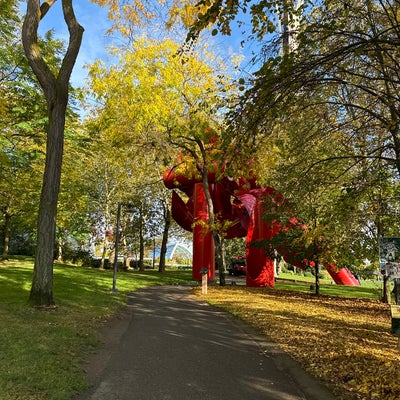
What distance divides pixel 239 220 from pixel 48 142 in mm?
14466

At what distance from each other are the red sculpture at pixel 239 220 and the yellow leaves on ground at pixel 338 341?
5.50m

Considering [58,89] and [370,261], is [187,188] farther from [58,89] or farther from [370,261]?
[58,89]

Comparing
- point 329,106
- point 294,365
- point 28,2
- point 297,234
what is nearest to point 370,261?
point 297,234

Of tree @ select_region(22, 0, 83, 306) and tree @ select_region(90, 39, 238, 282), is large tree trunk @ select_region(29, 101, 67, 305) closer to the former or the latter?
tree @ select_region(22, 0, 83, 306)

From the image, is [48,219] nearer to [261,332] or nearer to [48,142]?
[48,142]

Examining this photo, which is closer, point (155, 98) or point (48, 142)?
point (48, 142)

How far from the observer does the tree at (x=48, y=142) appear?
9.77 meters

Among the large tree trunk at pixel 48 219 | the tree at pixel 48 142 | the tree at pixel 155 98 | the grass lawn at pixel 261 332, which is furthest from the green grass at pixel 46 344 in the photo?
the tree at pixel 155 98

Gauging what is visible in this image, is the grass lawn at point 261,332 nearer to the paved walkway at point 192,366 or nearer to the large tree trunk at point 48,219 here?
the paved walkway at point 192,366

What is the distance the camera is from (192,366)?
5.82 metres

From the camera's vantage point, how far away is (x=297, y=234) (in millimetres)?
16750

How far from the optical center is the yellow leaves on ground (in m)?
5.11

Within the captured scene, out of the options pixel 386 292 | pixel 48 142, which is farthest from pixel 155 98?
pixel 386 292

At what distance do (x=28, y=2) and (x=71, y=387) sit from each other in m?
9.49
